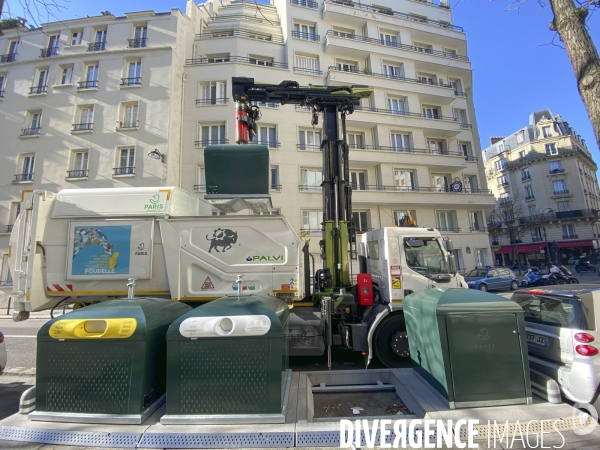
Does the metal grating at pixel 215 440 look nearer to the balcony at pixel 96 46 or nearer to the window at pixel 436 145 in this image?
the window at pixel 436 145

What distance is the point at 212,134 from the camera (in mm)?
18516

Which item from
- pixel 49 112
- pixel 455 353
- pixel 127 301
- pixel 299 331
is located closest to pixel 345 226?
pixel 299 331

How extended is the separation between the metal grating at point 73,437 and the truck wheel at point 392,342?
13.9ft

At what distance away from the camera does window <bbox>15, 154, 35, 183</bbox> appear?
57.9ft

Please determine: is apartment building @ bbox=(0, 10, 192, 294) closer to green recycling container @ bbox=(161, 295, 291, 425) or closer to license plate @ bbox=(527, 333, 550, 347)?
green recycling container @ bbox=(161, 295, 291, 425)

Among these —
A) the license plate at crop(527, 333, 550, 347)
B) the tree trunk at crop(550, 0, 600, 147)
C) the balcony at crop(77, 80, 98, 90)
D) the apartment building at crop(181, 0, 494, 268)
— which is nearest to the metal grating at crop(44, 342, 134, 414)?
the license plate at crop(527, 333, 550, 347)

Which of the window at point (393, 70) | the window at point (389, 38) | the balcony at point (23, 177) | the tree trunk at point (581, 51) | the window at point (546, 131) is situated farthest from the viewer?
the window at point (546, 131)

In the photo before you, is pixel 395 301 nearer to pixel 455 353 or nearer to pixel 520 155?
pixel 455 353

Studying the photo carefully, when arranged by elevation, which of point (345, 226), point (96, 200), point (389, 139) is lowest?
point (345, 226)

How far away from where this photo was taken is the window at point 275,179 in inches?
715

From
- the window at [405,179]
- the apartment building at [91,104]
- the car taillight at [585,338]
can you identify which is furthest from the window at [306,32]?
the car taillight at [585,338]

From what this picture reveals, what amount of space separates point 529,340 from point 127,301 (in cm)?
535

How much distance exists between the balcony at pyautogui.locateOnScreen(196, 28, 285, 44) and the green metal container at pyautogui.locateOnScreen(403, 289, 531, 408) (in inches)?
857

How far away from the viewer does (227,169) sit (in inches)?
230
